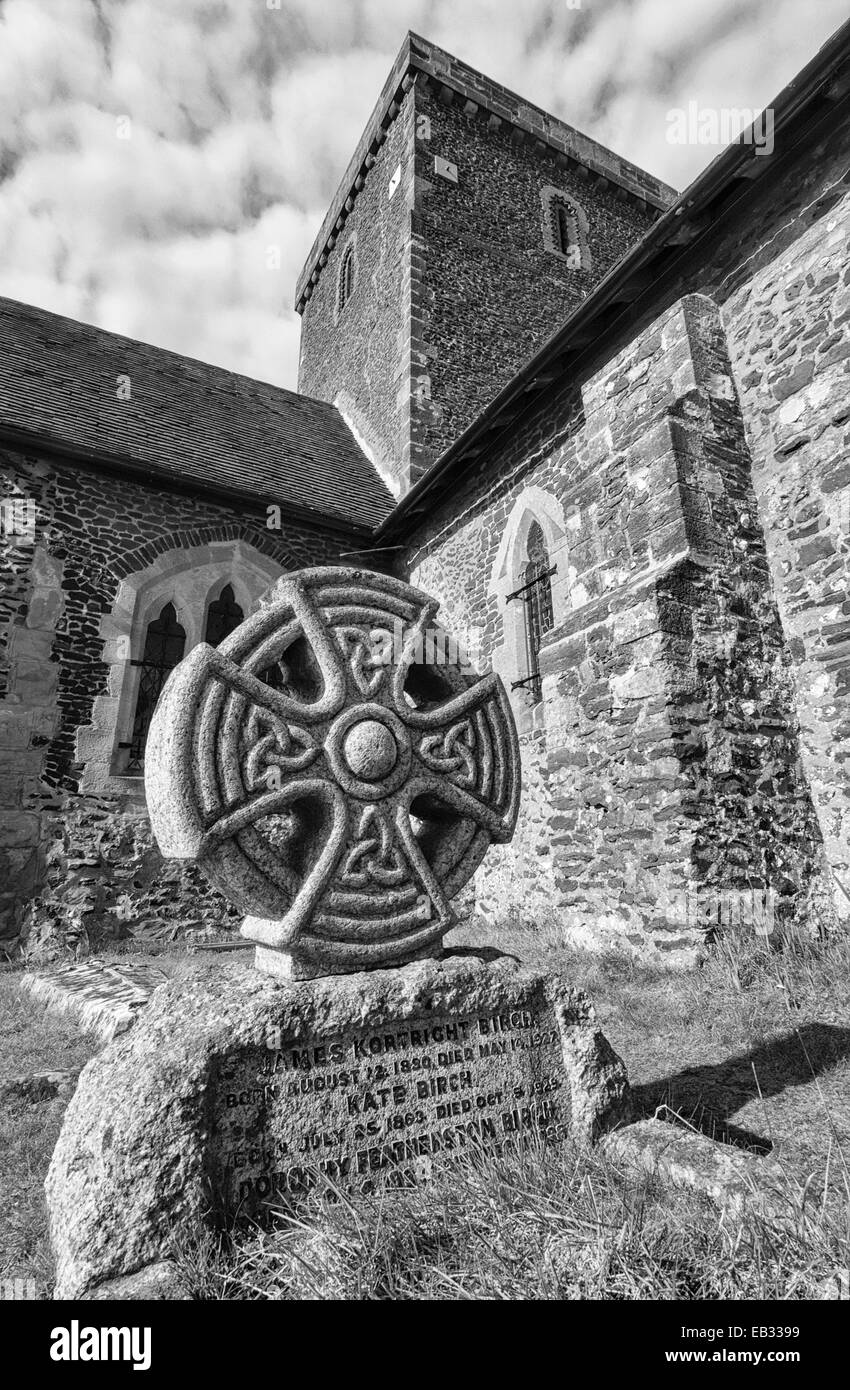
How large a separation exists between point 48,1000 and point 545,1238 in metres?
4.27

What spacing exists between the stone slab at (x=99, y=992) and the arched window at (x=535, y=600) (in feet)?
14.9

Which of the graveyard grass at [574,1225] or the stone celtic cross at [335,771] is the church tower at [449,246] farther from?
the graveyard grass at [574,1225]

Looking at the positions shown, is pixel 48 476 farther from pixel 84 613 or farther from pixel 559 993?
pixel 559 993

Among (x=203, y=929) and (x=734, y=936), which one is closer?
(x=734, y=936)

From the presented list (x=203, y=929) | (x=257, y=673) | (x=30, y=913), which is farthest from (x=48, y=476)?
(x=257, y=673)

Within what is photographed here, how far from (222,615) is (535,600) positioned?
3.97 m

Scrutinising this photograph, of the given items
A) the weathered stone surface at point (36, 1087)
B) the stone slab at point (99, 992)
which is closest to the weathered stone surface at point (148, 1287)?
the weathered stone surface at point (36, 1087)

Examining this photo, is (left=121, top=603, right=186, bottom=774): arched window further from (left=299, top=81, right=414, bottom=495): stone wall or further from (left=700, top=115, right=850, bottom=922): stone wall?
(left=700, top=115, right=850, bottom=922): stone wall

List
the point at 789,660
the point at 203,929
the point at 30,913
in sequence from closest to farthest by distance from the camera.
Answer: the point at 789,660
the point at 30,913
the point at 203,929

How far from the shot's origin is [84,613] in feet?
27.0

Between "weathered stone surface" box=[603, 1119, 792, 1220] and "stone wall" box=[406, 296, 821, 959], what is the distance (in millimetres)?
2308

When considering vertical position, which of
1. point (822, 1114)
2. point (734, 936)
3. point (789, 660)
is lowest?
point (822, 1114)

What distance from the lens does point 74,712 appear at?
26.1 ft

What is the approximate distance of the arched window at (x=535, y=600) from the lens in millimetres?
7719
